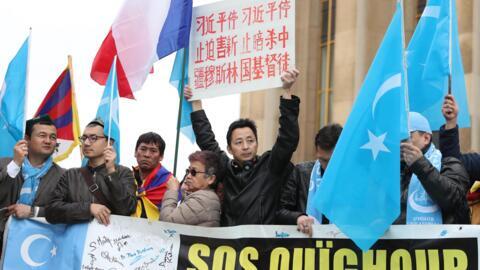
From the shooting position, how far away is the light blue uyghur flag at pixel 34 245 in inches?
265

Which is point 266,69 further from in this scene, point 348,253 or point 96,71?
point 96,71

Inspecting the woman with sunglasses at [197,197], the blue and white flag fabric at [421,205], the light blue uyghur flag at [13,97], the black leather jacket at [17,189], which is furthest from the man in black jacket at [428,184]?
the light blue uyghur flag at [13,97]

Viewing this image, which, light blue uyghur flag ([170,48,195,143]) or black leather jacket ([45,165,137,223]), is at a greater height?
light blue uyghur flag ([170,48,195,143])

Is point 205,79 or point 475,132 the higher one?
point 475,132

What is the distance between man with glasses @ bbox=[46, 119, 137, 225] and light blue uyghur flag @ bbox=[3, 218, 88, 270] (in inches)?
6.3

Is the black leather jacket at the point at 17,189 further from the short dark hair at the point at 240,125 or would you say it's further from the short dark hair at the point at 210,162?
the short dark hair at the point at 240,125

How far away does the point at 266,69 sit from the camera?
6699mm

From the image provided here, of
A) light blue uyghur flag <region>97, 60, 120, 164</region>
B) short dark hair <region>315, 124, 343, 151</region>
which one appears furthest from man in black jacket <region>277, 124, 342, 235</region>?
light blue uyghur flag <region>97, 60, 120, 164</region>

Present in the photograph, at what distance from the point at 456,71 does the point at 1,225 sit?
3.60 metres

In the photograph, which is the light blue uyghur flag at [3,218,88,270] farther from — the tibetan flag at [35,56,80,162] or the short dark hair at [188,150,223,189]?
the tibetan flag at [35,56,80,162]

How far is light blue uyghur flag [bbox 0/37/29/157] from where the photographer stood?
7345 millimetres

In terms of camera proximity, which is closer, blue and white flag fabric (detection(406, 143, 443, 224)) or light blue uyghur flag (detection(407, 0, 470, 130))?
blue and white flag fabric (detection(406, 143, 443, 224))

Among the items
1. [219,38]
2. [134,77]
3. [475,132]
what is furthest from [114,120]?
[475,132]
